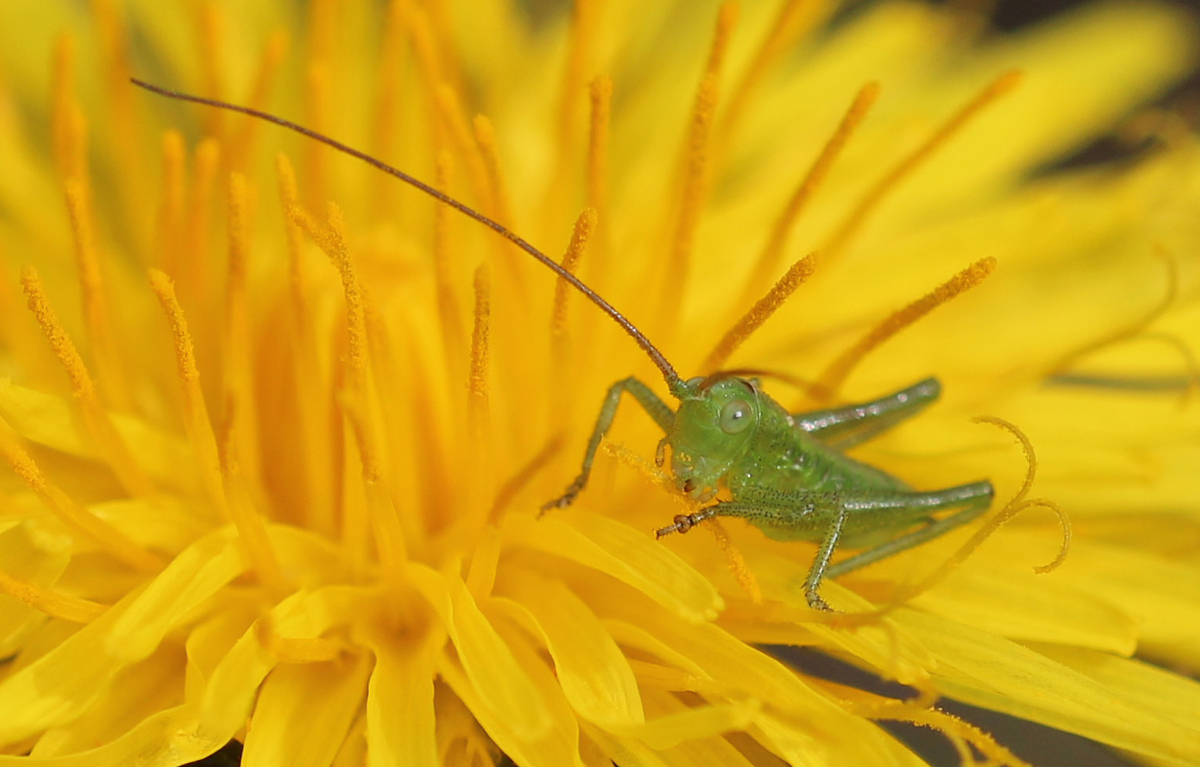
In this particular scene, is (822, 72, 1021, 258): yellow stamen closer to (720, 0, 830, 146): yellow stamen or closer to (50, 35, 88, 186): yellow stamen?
(720, 0, 830, 146): yellow stamen

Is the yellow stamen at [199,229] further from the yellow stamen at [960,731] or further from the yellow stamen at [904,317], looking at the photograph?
the yellow stamen at [960,731]

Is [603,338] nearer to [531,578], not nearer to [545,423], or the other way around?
[545,423]

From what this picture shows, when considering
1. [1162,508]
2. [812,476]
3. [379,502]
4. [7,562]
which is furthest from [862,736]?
[7,562]

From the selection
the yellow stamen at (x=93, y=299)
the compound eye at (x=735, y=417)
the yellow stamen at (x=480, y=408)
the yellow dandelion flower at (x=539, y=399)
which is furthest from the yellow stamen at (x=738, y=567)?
the yellow stamen at (x=93, y=299)

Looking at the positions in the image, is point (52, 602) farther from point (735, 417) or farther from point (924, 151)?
point (924, 151)

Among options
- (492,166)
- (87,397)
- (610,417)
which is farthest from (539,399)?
(87,397)
